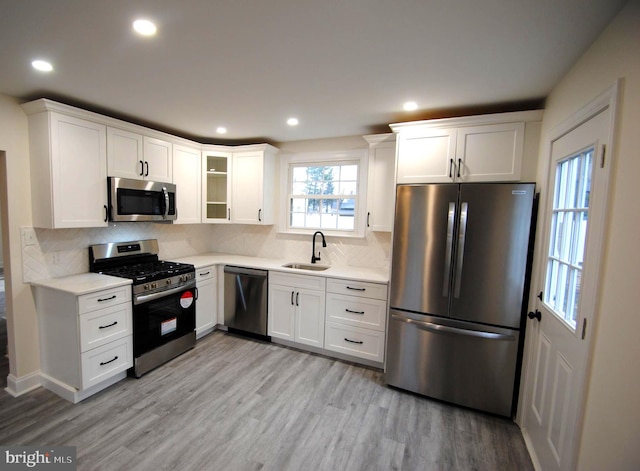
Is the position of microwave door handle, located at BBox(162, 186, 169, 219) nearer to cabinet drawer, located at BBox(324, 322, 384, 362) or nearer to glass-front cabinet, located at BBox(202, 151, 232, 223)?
glass-front cabinet, located at BBox(202, 151, 232, 223)

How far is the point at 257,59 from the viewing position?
1.76m

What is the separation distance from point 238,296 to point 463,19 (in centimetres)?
331

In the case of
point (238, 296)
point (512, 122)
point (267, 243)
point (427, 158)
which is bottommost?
point (238, 296)

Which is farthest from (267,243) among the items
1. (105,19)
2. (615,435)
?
(615,435)

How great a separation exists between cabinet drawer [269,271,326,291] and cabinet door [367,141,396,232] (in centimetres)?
83

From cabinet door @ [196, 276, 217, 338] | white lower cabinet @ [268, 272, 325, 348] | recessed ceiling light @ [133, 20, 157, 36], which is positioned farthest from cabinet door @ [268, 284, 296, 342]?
recessed ceiling light @ [133, 20, 157, 36]

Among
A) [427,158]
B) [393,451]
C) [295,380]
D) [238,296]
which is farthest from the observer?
[238,296]

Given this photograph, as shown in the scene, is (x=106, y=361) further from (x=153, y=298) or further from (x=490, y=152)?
(x=490, y=152)

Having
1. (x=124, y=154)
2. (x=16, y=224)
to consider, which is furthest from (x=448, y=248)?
(x=16, y=224)

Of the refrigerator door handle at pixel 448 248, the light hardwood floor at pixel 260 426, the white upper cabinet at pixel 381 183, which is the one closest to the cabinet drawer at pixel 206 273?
the light hardwood floor at pixel 260 426

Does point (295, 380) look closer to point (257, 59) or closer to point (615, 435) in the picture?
point (615, 435)

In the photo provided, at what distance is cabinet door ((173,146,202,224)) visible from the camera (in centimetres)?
342

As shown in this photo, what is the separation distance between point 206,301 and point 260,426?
1.79 metres

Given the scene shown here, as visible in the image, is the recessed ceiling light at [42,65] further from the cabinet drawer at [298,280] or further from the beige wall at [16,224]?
the cabinet drawer at [298,280]
